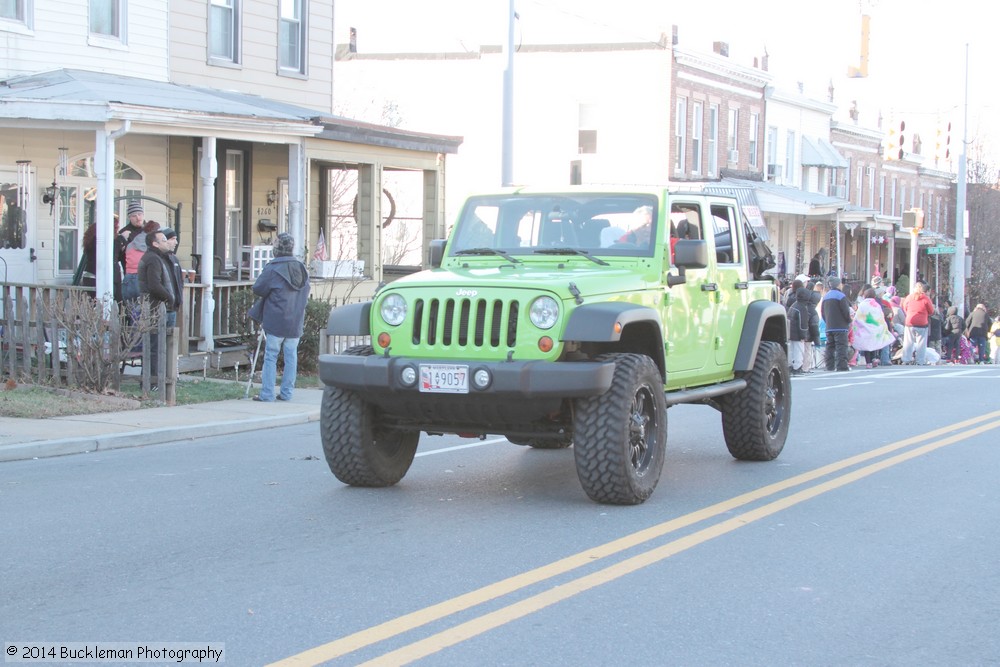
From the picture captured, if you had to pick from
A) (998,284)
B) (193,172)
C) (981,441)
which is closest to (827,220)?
(998,284)

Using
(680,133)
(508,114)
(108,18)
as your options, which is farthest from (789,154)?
(108,18)

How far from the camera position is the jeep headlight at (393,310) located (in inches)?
322

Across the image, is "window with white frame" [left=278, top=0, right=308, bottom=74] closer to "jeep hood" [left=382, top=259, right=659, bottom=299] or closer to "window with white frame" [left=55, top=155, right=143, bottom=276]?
"window with white frame" [left=55, top=155, right=143, bottom=276]

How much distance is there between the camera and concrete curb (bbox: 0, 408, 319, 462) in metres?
10.4

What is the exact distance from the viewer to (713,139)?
1481 inches

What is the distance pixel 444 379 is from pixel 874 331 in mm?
20157

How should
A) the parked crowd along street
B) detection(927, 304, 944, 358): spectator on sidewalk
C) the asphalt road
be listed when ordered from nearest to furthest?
the asphalt road → the parked crowd along street → detection(927, 304, 944, 358): spectator on sidewalk

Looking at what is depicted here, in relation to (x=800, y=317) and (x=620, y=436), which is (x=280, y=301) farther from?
(x=800, y=317)

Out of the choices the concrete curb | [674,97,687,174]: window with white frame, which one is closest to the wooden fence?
the concrete curb

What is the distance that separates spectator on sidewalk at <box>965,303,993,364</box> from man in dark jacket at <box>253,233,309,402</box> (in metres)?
23.7

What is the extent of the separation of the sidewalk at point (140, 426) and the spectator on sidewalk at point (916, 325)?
18623 mm

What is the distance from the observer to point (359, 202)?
21.1 meters

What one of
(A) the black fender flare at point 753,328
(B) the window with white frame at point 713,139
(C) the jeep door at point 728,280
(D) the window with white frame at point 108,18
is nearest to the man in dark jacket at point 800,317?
(A) the black fender flare at point 753,328

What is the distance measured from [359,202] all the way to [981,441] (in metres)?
11.9
